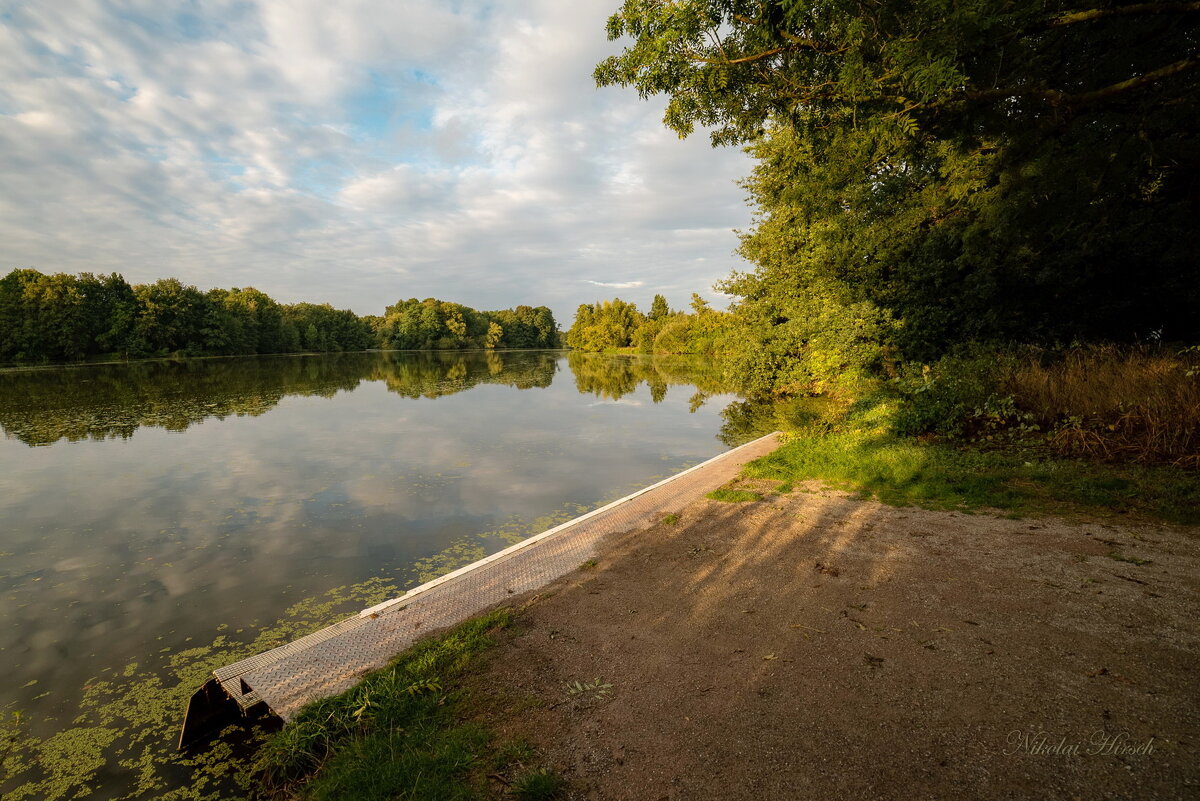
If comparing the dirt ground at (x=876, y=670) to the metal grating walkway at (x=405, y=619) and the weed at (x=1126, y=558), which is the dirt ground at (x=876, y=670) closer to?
the weed at (x=1126, y=558)

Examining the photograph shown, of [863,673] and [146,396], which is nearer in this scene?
[863,673]

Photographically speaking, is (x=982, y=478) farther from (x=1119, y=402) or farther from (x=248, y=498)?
(x=248, y=498)

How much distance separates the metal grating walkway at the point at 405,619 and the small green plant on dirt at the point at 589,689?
1.66 m

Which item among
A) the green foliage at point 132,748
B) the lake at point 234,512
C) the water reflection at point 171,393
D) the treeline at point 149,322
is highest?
the treeline at point 149,322

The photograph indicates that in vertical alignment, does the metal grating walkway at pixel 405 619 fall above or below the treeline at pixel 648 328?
below

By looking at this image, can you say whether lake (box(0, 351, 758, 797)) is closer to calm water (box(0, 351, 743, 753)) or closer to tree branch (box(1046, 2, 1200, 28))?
calm water (box(0, 351, 743, 753))

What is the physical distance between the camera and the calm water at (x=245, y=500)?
5.75m

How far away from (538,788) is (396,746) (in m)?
1.06

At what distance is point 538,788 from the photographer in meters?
2.72

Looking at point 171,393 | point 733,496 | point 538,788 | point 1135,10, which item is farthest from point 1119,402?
point 171,393

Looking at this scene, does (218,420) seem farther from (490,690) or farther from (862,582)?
(862,582)

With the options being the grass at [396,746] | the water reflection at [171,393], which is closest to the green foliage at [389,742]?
the grass at [396,746]

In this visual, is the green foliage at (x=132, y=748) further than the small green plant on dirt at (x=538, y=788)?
Yes

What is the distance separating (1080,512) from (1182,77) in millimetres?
6436
